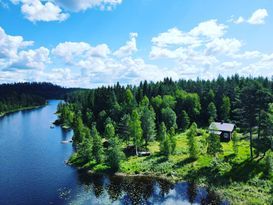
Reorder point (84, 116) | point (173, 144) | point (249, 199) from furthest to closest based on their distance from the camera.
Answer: point (84, 116) < point (173, 144) < point (249, 199)

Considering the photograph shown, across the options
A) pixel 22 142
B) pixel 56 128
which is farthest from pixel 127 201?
pixel 56 128

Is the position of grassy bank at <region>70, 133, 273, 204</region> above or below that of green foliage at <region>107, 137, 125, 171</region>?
below

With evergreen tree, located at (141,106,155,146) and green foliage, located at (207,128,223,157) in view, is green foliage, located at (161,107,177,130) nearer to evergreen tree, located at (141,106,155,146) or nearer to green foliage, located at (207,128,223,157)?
evergreen tree, located at (141,106,155,146)

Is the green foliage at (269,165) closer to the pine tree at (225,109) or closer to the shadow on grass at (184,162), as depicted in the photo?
the shadow on grass at (184,162)

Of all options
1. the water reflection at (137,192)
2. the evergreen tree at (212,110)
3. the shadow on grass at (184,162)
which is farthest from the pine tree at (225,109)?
the water reflection at (137,192)

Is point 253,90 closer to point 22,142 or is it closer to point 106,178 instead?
point 106,178

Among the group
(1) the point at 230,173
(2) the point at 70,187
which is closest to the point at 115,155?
(2) the point at 70,187

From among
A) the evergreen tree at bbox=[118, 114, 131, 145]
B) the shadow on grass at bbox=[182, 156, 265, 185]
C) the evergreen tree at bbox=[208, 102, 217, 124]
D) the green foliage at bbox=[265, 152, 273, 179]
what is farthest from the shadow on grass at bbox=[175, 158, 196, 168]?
the evergreen tree at bbox=[208, 102, 217, 124]
